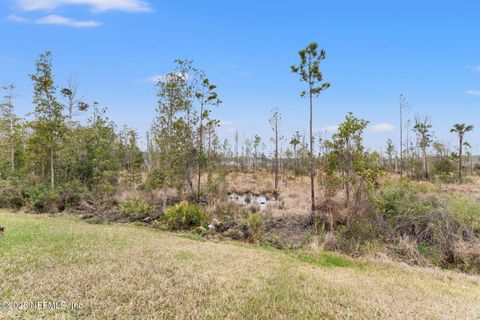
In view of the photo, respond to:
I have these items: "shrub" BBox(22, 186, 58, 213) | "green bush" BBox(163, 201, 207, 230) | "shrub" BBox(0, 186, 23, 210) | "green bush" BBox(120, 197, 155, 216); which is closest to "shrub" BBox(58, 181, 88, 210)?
→ "shrub" BBox(22, 186, 58, 213)

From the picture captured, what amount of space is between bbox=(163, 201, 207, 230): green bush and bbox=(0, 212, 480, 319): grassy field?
3041 mm

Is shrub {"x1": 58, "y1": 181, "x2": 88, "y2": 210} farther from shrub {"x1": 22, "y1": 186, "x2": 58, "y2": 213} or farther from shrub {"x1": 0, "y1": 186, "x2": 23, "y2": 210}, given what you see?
shrub {"x1": 0, "y1": 186, "x2": 23, "y2": 210}

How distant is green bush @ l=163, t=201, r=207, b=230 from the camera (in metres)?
9.25

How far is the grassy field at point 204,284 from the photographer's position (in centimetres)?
351

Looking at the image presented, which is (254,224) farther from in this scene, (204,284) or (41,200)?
(41,200)

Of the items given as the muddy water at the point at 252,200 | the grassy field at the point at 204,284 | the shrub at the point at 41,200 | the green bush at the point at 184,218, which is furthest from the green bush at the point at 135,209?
the grassy field at the point at 204,284

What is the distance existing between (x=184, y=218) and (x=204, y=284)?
201 inches

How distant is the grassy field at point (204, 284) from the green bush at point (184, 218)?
304cm

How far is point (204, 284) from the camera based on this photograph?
166 inches

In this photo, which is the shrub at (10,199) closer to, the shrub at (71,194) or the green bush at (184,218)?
the shrub at (71,194)

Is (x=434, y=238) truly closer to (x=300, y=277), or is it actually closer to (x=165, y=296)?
(x=300, y=277)

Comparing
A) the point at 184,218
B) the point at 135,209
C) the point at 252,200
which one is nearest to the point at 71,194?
the point at 135,209

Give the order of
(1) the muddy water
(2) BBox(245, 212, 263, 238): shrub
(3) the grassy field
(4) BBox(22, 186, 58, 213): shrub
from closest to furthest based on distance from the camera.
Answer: (3) the grassy field, (2) BBox(245, 212, 263, 238): shrub, (4) BBox(22, 186, 58, 213): shrub, (1) the muddy water

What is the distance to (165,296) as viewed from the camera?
3775 mm
